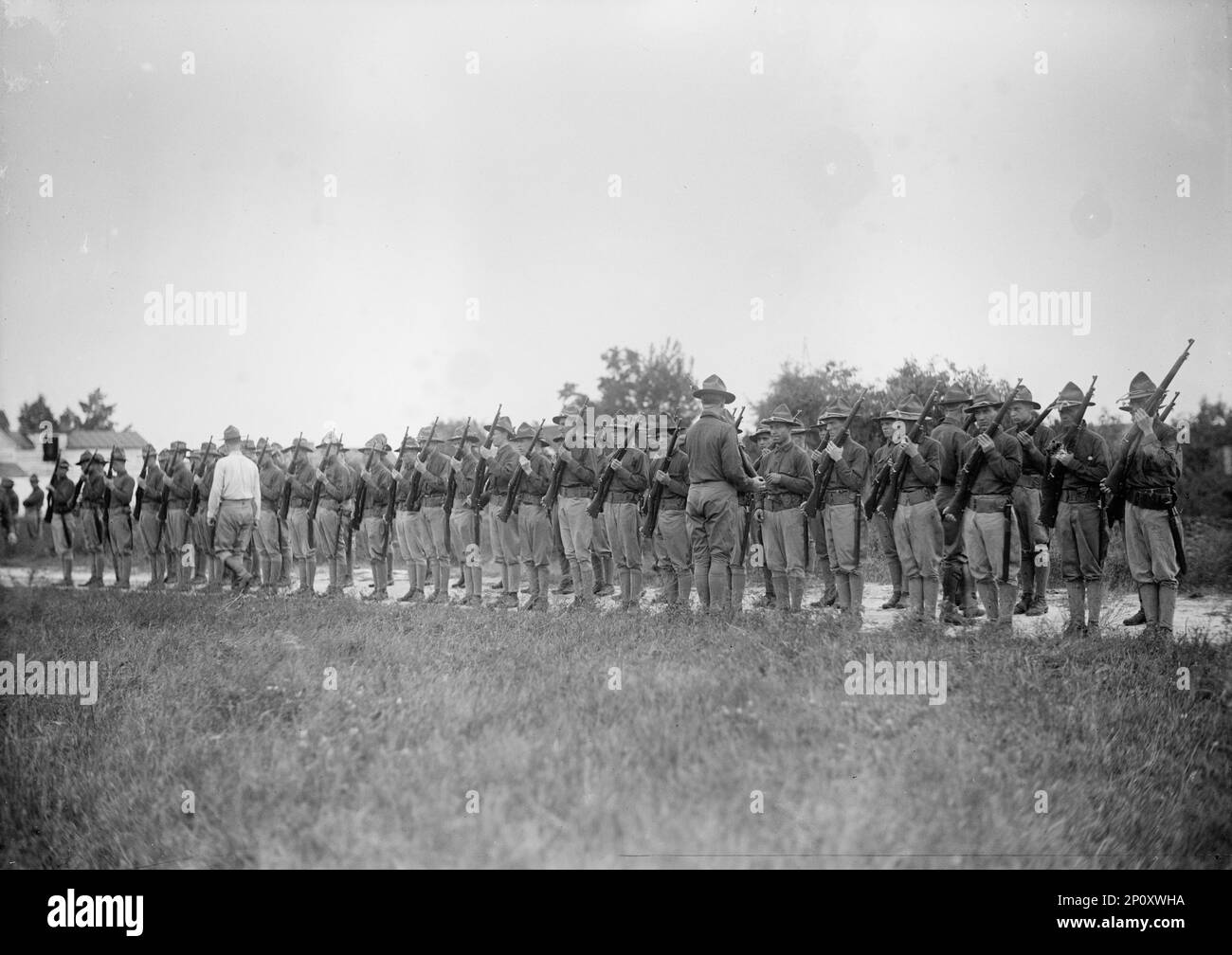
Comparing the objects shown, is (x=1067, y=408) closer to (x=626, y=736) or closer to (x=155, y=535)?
(x=626, y=736)

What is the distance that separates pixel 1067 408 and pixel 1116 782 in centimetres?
565

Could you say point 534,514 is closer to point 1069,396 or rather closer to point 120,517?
point 1069,396

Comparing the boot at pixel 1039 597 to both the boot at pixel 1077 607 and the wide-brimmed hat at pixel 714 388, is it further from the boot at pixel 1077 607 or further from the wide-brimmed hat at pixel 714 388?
the wide-brimmed hat at pixel 714 388

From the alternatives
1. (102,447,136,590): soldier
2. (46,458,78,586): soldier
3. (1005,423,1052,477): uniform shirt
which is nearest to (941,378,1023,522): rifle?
(1005,423,1052,477): uniform shirt

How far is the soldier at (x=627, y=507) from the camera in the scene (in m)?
11.4

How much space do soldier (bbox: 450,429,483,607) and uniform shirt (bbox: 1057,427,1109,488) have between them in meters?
7.55

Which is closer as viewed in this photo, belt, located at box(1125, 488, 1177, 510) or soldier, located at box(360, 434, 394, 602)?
belt, located at box(1125, 488, 1177, 510)

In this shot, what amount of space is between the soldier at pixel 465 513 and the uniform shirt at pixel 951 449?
636 centimetres

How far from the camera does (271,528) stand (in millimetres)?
15320

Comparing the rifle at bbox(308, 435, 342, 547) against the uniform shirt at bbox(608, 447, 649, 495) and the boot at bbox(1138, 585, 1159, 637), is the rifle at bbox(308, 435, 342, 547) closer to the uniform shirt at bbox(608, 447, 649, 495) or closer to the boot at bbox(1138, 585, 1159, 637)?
the uniform shirt at bbox(608, 447, 649, 495)

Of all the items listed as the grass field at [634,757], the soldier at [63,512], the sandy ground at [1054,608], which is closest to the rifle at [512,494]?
the sandy ground at [1054,608]

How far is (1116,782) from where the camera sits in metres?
5.10

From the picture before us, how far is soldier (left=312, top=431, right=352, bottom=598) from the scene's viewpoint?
14.3 meters

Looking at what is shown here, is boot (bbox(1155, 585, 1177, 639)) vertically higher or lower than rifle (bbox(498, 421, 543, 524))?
lower
